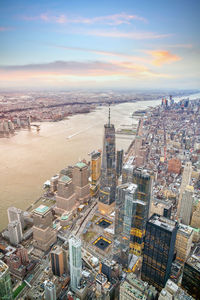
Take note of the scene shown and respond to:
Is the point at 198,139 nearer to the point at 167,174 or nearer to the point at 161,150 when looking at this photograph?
the point at 161,150

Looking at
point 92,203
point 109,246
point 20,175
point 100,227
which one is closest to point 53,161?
point 20,175

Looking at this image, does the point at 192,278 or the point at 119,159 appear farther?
the point at 119,159

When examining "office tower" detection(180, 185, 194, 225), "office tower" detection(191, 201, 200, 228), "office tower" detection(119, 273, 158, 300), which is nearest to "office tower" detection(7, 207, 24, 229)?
"office tower" detection(119, 273, 158, 300)

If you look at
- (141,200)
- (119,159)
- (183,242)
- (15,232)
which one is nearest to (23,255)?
(15,232)

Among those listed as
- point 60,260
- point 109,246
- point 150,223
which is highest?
point 150,223

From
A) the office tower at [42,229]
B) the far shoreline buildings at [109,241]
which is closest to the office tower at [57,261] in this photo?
the far shoreline buildings at [109,241]

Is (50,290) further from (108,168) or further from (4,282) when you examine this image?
(108,168)
